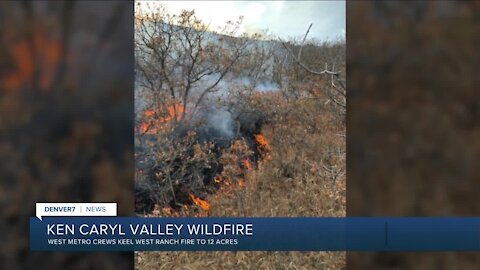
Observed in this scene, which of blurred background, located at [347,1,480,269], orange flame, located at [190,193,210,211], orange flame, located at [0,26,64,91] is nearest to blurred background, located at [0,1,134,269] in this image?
orange flame, located at [0,26,64,91]

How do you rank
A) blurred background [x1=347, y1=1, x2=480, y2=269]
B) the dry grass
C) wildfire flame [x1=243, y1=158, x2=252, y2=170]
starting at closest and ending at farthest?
blurred background [x1=347, y1=1, x2=480, y2=269] < the dry grass < wildfire flame [x1=243, y1=158, x2=252, y2=170]

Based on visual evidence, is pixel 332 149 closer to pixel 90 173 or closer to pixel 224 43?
pixel 224 43

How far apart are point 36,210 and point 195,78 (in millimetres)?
1141

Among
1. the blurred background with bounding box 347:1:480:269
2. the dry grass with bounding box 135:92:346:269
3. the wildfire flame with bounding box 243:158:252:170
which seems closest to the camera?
the blurred background with bounding box 347:1:480:269

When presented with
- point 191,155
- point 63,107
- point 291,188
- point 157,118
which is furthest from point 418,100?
point 63,107

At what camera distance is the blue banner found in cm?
253

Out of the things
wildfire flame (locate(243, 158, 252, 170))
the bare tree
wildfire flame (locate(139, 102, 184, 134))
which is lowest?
wildfire flame (locate(243, 158, 252, 170))

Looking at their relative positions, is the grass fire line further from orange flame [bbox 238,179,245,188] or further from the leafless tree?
the leafless tree

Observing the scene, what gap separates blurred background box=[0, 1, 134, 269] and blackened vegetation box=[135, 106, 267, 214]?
0.62 ft

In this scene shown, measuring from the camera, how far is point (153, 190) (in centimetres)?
275

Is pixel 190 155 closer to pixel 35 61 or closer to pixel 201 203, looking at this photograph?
pixel 201 203

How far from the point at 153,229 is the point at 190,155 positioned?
475 mm

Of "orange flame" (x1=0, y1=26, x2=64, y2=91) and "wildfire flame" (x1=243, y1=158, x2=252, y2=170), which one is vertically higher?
"orange flame" (x1=0, y1=26, x2=64, y2=91)

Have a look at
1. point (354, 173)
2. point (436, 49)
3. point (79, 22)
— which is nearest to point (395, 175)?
point (354, 173)
